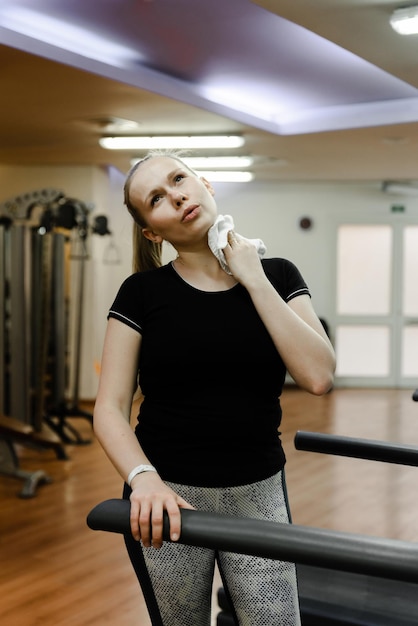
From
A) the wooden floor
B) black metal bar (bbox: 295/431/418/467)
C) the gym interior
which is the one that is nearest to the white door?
the gym interior

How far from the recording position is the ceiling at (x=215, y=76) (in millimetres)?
3578

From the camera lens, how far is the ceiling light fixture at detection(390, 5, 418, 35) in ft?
9.94

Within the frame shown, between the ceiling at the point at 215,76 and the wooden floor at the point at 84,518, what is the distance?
2361 millimetres

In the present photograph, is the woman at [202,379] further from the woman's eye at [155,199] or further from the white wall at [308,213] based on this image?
the white wall at [308,213]

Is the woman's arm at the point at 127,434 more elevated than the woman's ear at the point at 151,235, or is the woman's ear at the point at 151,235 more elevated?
the woman's ear at the point at 151,235

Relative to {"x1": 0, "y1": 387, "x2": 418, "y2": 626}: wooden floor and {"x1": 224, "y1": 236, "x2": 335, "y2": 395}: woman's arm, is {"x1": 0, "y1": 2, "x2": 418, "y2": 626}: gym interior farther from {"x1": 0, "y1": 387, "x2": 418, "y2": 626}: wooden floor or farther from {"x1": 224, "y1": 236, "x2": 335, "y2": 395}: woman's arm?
{"x1": 224, "y1": 236, "x2": 335, "y2": 395}: woman's arm

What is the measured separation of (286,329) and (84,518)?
126 inches

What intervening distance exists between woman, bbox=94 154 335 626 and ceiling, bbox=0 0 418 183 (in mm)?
1979

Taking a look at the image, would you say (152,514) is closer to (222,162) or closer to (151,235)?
(151,235)

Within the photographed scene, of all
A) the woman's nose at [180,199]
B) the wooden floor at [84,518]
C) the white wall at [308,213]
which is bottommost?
the wooden floor at [84,518]

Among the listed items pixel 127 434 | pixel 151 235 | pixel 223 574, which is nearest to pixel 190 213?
pixel 151 235

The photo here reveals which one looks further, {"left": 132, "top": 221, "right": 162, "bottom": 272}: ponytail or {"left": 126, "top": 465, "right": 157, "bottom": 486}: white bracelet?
{"left": 132, "top": 221, "right": 162, "bottom": 272}: ponytail

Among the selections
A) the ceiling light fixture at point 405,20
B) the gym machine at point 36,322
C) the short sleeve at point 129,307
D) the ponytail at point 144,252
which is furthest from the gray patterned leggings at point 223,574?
the gym machine at point 36,322

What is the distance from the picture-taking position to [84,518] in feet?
13.3
